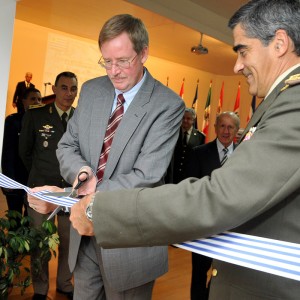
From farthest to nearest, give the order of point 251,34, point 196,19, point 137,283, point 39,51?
1. point 39,51
2. point 196,19
3. point 137,283
4. point 251,34

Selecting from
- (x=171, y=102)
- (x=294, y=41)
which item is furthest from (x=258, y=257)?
(x=171, y=102)

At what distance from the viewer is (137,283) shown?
186 centimetres

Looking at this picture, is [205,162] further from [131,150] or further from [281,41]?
[281,41]

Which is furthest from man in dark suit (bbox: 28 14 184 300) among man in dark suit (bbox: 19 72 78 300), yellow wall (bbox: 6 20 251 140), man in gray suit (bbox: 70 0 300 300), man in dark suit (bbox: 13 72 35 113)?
yellow wall (bbox: 6 20 251 140)

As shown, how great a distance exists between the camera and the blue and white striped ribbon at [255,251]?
111 centimetres

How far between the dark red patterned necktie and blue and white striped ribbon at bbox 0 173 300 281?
760mm

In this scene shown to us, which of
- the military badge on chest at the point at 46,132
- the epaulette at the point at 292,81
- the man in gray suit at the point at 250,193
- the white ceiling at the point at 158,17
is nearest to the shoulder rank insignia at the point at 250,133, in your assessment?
the man in gray suit at the point at 250,193

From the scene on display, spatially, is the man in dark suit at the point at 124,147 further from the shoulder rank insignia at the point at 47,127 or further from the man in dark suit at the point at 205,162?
the shoulder rank insignia at the point at 47,127

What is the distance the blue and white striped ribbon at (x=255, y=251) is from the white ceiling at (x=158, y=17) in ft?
17.2

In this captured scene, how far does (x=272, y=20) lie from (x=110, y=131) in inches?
37.2

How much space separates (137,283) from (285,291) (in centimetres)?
82

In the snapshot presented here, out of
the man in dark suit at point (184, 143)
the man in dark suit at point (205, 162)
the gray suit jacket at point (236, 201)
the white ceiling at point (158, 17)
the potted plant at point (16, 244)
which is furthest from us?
the white ceiling at point (158, 17)

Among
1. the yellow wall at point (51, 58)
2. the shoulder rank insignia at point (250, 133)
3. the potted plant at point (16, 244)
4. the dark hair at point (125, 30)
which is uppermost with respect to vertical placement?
the yellow wall at point (51, 58)

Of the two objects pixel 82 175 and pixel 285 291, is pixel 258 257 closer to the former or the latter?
pixel 285 291
